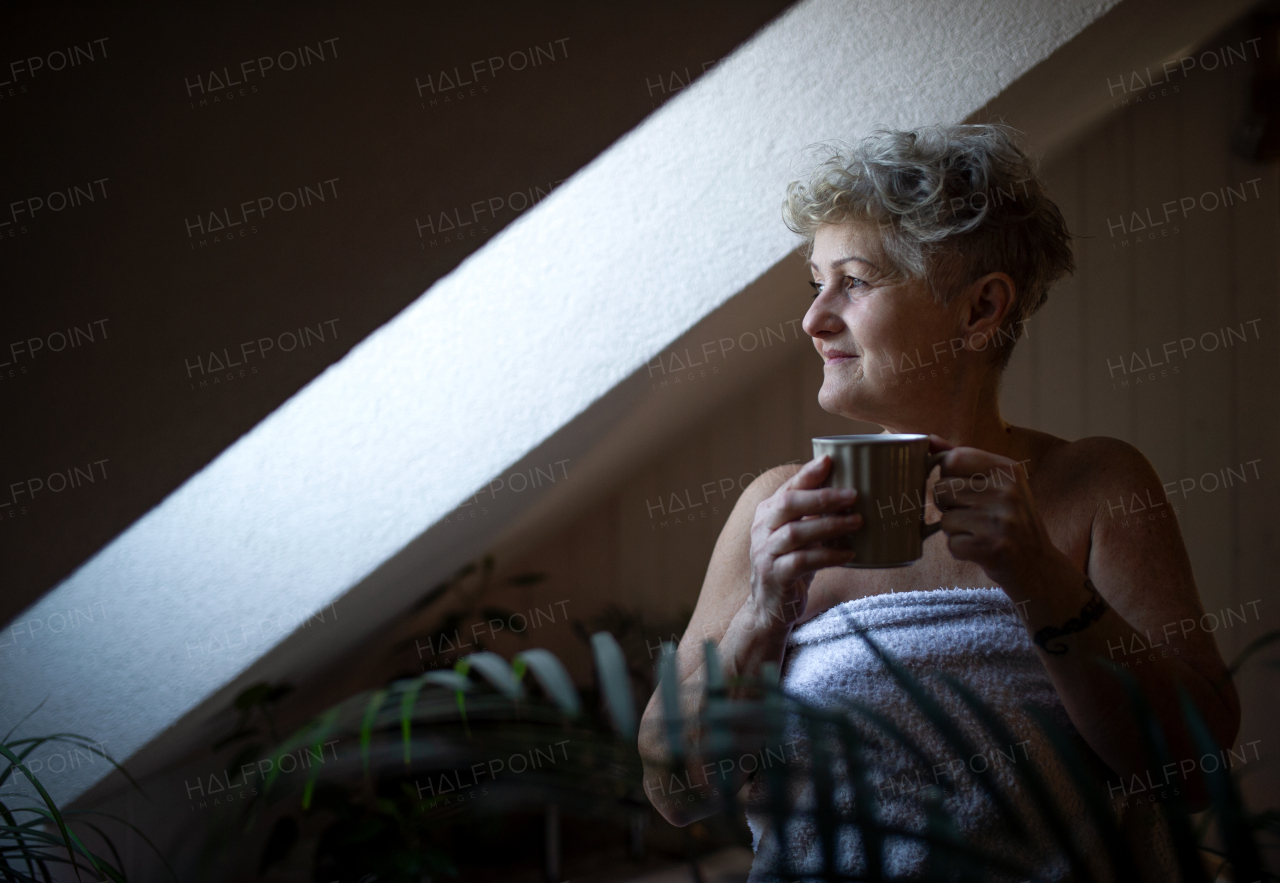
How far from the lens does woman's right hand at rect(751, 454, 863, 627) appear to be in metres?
0.76

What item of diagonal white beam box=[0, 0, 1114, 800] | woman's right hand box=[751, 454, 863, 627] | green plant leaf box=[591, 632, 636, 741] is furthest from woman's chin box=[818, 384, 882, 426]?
green plant leaf box=[591, 632, 636, 741]

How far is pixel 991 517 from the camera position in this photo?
2.48 ft

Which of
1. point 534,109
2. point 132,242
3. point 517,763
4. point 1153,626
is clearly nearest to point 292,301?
point 132,242

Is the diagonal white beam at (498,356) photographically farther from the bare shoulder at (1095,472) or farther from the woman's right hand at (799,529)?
the woman's right hand at (799,529)

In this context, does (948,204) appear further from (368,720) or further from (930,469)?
(368,720)

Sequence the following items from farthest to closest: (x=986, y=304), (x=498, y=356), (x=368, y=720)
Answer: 1. (x=498, y=356)
2. (x=986, y=304)
3. (x=368, y=720)

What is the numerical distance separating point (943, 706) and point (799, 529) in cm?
32

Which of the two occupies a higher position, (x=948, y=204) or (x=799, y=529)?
(x=948, y=204)

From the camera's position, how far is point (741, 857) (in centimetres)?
253

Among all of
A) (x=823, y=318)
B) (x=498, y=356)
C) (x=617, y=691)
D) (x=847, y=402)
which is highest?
(x=498, y=356)

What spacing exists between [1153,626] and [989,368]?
0.38 m

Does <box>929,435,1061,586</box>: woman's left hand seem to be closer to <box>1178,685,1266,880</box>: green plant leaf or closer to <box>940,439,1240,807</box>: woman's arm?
<box>940,439,1240,807</box>: woman's arm

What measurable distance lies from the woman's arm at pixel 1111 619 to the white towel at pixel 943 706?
8 centimetres

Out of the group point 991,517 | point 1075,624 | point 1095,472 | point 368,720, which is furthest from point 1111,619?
point 368,720
